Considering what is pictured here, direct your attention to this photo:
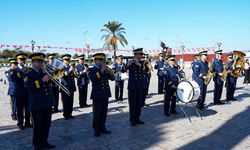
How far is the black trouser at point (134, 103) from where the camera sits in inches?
277

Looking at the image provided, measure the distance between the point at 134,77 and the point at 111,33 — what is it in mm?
41075

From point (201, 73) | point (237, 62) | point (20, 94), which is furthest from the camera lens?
point (237, 62)

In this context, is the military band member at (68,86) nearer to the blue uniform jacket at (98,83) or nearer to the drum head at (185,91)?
the blue uniform jacket at (98,83)

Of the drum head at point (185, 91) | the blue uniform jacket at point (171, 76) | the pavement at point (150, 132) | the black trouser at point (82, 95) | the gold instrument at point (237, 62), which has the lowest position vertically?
the pavement at point (150, 132)

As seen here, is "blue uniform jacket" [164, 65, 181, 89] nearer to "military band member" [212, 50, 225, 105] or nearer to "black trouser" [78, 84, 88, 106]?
"military band member" [212, 50, 225, 105]

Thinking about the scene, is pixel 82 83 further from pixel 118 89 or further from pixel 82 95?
pixel 118 89

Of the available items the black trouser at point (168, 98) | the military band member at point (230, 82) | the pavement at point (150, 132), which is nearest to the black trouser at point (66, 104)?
the pavement at point (150, 132)

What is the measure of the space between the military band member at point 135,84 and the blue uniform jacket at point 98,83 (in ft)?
3.46

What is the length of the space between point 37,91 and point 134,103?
282 cm

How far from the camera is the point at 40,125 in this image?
515cm

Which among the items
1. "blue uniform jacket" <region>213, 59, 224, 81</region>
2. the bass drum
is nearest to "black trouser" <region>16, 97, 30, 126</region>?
the bass drum

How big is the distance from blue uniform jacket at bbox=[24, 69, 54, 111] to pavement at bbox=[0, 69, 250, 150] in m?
1.01

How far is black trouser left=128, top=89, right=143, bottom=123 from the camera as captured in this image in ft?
23.1

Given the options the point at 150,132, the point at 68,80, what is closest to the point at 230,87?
the point at 150,132
